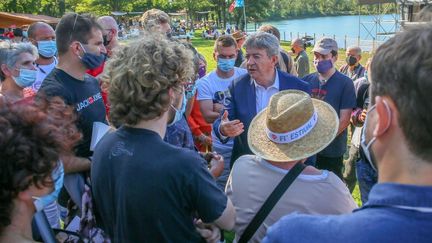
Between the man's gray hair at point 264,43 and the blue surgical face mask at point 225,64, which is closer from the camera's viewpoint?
the man's gray hair at point 264,43

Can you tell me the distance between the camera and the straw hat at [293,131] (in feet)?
6.95

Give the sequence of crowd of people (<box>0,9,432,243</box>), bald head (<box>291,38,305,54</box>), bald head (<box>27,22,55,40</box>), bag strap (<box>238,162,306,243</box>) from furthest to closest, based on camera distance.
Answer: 1. bald head (<box>291,38,305,54</box>)
2. bald head (<box>27,22,55,40</box>)
3. bag strap (<box>238,162,306,243</box>)
4. crowd of people (<box>0,9,432,243</box>)

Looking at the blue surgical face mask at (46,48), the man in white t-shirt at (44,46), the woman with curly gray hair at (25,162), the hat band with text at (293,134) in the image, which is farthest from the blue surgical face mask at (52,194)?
the blue surgical face mask at (46,48)

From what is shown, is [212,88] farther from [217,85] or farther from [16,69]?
[16,69]

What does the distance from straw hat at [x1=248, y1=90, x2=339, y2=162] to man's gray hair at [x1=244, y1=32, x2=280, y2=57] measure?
1.62m

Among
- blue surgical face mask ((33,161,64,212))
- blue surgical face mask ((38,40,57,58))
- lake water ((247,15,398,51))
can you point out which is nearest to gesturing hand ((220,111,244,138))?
blue surgical face mask ((33,161,64,212))

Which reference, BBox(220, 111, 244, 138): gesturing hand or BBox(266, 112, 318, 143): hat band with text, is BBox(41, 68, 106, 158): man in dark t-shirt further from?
BBox(266, 112, 318, 143): hat band with text

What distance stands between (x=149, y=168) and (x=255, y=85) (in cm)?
215

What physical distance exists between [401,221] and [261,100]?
2799 millimetres

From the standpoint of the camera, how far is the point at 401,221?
3.26 ft

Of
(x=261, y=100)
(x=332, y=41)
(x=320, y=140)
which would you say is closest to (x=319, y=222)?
(x=320, y=140)

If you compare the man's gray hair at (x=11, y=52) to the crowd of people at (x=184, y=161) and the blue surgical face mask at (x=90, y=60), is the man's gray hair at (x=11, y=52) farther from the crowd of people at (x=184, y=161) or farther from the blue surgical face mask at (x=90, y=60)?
the blue surgical face mask at (x=90, y=60)

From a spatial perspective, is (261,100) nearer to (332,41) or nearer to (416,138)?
(332,41)

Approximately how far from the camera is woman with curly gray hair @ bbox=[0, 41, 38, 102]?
13.7 feet
